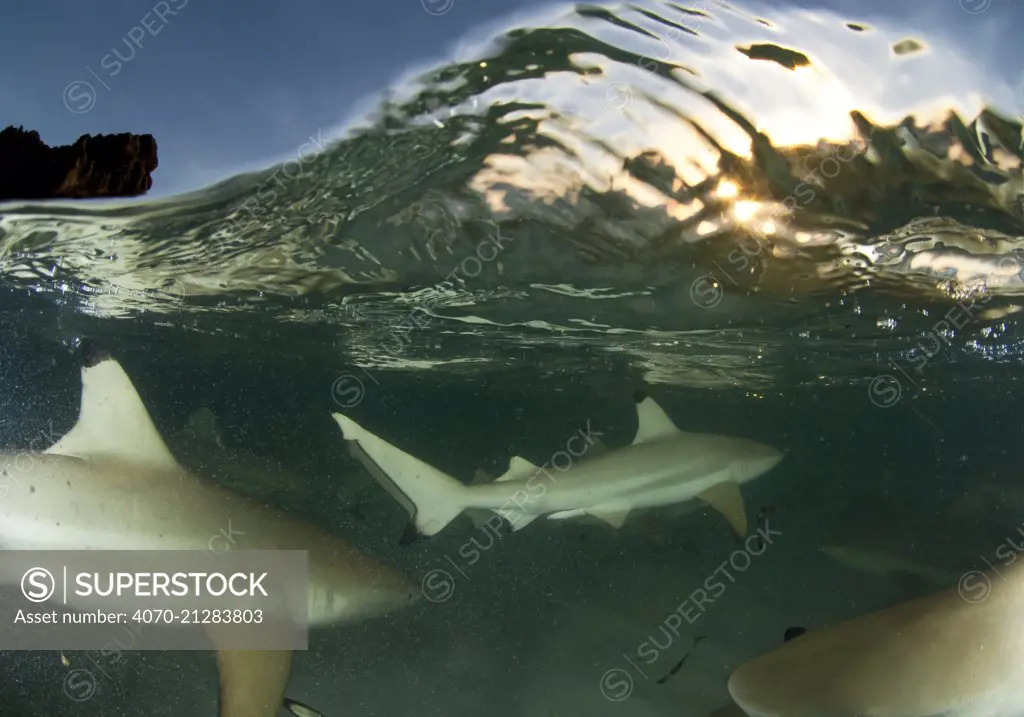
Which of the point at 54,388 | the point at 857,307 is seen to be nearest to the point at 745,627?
the point at 857,307

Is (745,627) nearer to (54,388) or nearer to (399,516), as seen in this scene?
(399,516)

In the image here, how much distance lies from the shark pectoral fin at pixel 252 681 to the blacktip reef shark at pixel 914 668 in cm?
372

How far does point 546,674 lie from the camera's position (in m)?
9.69

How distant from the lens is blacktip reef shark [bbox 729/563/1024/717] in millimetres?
4652

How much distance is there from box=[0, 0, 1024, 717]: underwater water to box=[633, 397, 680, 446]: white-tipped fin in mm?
2144

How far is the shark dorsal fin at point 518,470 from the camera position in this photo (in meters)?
7.25

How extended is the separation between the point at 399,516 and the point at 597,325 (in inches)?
422

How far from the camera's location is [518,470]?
24.0 feet

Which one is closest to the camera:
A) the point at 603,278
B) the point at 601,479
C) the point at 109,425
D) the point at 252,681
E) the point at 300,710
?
the point at 300,710

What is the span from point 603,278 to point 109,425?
23.9 ft

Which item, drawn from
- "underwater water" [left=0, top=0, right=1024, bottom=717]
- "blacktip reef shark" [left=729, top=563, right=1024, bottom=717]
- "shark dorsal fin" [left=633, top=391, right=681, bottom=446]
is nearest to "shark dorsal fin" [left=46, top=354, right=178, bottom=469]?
"underwater water" [left=0, top=0, right=1024, bottom=717]

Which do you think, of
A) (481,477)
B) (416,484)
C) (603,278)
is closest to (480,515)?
(481,477)

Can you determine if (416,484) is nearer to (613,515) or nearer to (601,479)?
(601,479)

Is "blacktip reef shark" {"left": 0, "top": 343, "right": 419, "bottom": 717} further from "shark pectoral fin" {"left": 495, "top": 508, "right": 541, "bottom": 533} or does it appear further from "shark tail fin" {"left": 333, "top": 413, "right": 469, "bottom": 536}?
"shark pectoral fin" {"left": 495, "top": 508, "right": 541, "bottom": 533}
